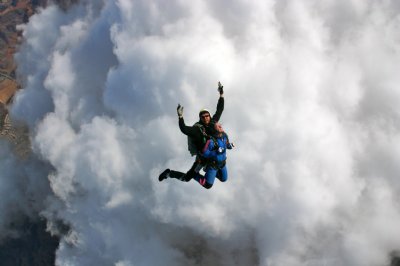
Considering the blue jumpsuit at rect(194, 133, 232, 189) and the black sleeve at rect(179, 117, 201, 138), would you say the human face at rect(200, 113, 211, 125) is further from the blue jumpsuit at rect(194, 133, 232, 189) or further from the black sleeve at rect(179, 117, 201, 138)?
the blue jumpsuit at rect(194, 133, 232, 189)

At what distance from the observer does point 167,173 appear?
2552 centimetres

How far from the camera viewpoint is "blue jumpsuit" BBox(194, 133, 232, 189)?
2382 cm

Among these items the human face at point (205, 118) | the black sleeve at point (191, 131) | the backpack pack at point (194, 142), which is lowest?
the black sleeve at point (191, 131)

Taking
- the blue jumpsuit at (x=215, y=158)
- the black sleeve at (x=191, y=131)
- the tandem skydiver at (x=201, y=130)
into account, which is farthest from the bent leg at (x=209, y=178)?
the black sleeve at (x=191, y=131)

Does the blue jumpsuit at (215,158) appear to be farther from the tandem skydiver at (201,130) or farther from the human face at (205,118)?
the human face at (205,118)

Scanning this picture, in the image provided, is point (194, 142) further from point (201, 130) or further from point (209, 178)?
point (209, 178)

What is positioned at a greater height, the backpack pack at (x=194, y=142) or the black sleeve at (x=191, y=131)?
the backpack pack at (x=194, y=142)

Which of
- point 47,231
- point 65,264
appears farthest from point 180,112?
point 47,231

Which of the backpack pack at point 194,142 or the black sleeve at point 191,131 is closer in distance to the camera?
the black sleeve at point 191,131

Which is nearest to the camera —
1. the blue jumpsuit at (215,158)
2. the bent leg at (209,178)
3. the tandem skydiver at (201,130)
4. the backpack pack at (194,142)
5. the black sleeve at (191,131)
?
the black sleeve at (191,131)

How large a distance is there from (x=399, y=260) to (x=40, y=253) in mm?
125356

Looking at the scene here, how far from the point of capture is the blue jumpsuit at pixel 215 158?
2382cm

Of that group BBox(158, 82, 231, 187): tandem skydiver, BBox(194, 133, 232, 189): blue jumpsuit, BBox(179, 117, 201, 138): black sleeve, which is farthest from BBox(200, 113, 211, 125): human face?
BBox(194, 133, 232, 189): blue jumpsuit

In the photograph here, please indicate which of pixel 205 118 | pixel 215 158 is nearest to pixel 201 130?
pixel 205 118
